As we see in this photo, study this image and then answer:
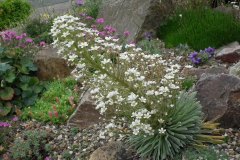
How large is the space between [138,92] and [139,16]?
4185 millimetres

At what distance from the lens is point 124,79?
422cm

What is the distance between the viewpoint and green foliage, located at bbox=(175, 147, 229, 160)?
4227mm

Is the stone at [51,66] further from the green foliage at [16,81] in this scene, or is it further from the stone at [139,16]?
the stone at [139,16]

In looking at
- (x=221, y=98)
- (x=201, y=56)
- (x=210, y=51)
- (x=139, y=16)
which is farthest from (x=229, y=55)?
(x=139, y=16)

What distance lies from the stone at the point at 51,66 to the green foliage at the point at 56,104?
0.99 ft

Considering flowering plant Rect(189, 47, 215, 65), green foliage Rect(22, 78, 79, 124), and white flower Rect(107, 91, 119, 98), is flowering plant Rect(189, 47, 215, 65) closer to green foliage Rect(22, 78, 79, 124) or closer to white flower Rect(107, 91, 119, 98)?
green foliage Rect(22, 78, 79, 124)

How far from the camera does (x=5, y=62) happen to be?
6.78m

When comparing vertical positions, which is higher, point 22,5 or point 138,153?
point 22,5

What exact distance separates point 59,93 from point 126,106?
2.42 metres

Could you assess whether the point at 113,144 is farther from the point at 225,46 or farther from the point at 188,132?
the point at 225,46

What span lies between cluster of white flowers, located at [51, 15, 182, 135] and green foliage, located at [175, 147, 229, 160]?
33cm

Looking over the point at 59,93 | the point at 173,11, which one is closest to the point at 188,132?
the point at 59,93

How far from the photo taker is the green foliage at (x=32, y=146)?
534 cm

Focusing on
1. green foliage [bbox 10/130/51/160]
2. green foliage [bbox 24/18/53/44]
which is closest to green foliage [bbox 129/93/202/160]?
green foliage [bbox 10/130/51/160]
